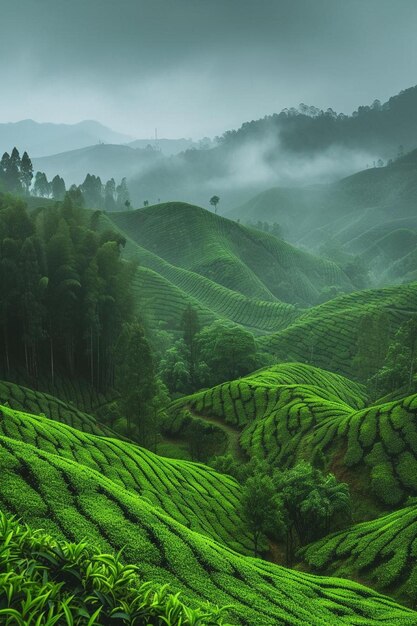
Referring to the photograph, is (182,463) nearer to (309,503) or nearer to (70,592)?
(309,503)

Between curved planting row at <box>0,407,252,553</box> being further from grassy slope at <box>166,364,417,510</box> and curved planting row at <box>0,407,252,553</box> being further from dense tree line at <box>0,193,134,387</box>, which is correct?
dense tree line at <box>0,193,134,387</box>

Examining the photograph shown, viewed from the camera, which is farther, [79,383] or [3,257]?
[79,383]

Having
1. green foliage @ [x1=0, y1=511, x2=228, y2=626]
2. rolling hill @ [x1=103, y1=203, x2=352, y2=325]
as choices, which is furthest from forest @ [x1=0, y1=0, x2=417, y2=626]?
rolling hill @ [x1=103, y1=203, x2=352, y2=325]

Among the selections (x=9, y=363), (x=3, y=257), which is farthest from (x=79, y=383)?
(x=3, y=257)

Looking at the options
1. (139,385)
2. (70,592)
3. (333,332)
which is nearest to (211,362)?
(139,385)

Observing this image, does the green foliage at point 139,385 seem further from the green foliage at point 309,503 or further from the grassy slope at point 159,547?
the grassy slope at point 159,547

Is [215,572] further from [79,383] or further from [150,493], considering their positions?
[79,383]
